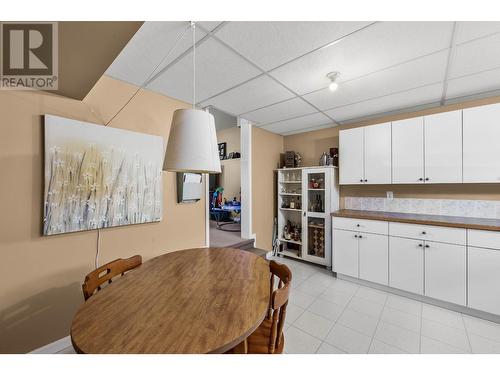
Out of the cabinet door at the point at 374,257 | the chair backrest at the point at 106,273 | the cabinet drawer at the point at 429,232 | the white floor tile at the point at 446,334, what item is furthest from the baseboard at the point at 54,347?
the cabinet drawer at the point at 429,232

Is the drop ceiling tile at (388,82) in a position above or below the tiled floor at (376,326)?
above

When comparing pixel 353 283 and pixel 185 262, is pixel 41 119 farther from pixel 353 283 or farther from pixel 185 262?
pixel 353 283

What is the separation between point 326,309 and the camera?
230cm

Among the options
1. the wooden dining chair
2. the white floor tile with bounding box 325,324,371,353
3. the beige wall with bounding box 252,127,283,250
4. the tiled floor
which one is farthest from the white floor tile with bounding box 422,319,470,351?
the beige wall with bounding box 252,127,283,250

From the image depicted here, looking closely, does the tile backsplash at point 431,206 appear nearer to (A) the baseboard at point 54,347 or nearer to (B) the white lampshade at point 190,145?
(B) the white lampshade at point 190,145

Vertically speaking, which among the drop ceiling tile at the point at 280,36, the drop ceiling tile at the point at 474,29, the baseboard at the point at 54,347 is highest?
the drop ceiling tile at the point at 280,36

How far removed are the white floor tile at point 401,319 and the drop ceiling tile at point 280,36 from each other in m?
2.62

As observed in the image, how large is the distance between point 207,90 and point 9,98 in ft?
5.10

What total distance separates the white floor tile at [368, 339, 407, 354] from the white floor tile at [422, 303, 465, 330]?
720mm

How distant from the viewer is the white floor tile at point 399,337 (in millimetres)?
1742

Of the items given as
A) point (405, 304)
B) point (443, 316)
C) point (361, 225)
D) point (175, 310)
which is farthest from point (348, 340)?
point (175, 310)

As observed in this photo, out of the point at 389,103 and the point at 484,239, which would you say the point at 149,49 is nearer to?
the point at 389,103

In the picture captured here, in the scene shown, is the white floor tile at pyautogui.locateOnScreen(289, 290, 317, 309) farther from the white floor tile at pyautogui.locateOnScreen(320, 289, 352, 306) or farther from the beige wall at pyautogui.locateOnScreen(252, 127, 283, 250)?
the beige wall at pyautogui.locateOnScreen(252, 127, 283, 250)
